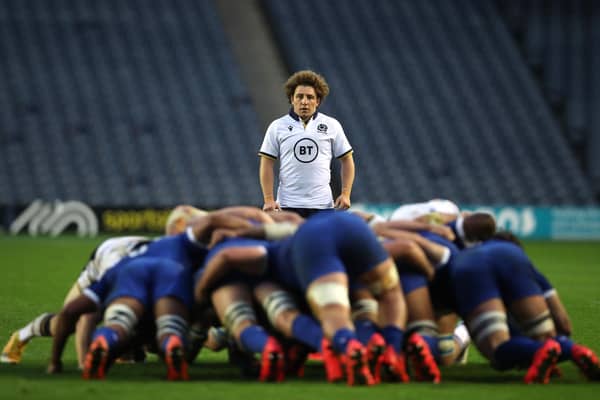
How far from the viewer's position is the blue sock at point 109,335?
6434 millimetres

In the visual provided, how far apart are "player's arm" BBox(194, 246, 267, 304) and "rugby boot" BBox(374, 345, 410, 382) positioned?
0.88 metres

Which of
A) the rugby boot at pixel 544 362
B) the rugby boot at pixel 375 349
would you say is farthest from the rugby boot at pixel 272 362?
the rugby boot at pixel 544 362

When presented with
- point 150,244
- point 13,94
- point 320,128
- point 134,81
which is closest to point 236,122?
point 134,81

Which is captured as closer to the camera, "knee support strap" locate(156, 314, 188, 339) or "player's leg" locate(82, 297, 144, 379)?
"player's leg" locate(82, 297, 144, 379)

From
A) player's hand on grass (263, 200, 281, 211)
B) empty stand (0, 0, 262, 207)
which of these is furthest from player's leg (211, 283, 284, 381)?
empty stand (0, 0, 262, 207)

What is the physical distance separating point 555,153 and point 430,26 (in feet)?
17.3

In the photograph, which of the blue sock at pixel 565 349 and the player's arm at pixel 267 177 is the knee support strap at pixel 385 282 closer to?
the blue sock at pixel 565 349

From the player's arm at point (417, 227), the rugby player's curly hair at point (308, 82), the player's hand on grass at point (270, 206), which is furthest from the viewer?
the player's hand on grass at point (270, 206)

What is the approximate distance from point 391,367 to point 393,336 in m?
0.21

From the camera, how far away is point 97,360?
21.0 ft

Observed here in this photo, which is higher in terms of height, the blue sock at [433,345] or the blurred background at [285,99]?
the blurred background at [285,99]

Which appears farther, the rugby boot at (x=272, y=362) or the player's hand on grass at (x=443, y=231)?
the player's hand on grass at (x=443, y=231)

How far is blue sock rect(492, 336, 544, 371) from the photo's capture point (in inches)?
261

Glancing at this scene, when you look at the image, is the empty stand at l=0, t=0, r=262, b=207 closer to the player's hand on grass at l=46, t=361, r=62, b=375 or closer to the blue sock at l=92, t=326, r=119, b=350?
the player's hand on grass at l=46, t=361, r=62, b=375
